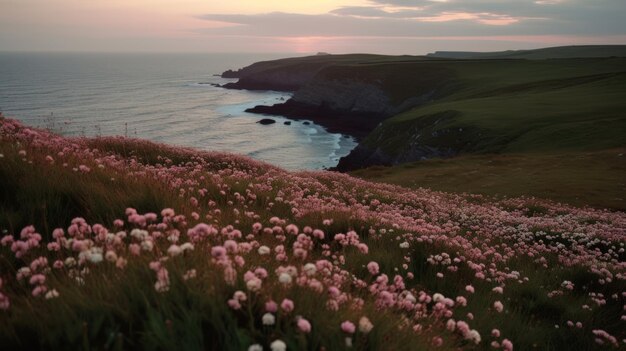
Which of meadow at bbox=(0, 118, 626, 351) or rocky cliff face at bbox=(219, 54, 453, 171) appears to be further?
rocky cliff face at bbox=(219, 54, 453, 171)

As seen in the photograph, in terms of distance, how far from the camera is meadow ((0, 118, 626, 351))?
3.02 metres

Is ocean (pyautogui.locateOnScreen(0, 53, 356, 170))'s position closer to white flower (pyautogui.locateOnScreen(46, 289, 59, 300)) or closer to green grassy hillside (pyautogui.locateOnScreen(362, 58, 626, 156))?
green grassy hillside (pyautogui.locateOnScreen(362, 58, 626, 156))

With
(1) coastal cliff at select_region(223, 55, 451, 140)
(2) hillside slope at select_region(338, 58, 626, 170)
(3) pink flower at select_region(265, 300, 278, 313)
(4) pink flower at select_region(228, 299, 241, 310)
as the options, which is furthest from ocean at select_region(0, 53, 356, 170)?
(3) pink flower at select_region(265, 300, 278, 313)

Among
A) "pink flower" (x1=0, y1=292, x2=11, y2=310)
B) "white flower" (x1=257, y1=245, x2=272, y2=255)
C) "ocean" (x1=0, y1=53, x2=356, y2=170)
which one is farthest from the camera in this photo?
"ocean" (x1=0, y1=53, x2=356, y2=170)

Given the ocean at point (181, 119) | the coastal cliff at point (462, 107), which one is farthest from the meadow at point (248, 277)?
the ocean at point (181, 119)

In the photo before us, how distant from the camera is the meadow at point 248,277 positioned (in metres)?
3.02

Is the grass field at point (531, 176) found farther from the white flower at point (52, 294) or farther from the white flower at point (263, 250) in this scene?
the white flower at point (52, 294)

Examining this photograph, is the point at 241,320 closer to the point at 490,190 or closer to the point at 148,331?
the point at 148,331

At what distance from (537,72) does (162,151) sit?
132 metres

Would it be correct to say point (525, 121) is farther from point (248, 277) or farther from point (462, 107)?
point (248, 277)

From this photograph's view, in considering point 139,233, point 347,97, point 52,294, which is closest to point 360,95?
point 347,97

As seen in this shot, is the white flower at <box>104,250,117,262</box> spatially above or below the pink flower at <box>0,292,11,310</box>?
above

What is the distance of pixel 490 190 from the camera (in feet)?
114

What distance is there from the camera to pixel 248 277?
3361mm
